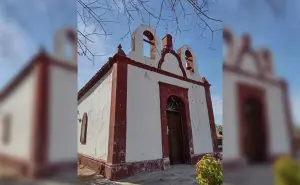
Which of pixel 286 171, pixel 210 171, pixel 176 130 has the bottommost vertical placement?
pixel 210 171

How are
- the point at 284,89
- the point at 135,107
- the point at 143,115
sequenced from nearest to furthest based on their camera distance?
the point at 284,89, the point at 135,107, the point at 143,115

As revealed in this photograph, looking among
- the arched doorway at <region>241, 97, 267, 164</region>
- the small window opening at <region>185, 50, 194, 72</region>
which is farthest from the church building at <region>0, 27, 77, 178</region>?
the small window opening at <region>185, 50, 194, 72</region>

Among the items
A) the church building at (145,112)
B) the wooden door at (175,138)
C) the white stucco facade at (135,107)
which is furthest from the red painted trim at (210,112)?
the wooden door at (175,138)

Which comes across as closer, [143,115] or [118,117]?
[118,117]

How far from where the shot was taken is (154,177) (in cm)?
548

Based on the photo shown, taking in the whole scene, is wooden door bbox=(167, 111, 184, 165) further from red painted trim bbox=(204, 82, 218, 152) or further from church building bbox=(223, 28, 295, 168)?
church building bbox=(223, 28, 295, 168)

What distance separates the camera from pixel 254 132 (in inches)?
20.9

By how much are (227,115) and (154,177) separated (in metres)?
5.13

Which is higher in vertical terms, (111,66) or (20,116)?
(111,66)

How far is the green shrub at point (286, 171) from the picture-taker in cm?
45

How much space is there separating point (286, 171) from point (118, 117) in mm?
5179

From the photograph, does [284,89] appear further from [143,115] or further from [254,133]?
[143,115]

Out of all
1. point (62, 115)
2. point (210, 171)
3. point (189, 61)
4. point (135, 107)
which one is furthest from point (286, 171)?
point (189, 61)

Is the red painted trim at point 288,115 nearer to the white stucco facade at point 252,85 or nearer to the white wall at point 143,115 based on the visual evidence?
the white stucco facade at point 252,85
